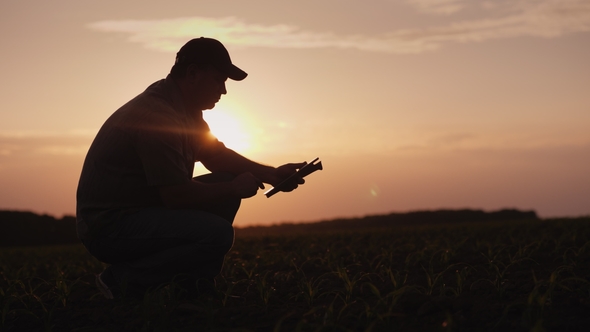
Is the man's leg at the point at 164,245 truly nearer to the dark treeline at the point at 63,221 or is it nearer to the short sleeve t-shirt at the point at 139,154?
the short sleeve t-shirt at the point at 139,154

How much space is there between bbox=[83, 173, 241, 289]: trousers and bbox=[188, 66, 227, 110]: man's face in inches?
32.2

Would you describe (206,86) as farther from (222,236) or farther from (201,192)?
(222,236)

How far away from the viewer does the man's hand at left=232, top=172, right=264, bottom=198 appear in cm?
407

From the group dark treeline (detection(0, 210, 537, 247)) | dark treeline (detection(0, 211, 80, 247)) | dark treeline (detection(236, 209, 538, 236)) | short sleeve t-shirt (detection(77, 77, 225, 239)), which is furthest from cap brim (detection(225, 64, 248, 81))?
dark treeline (detection(0, 211, 80, 247))

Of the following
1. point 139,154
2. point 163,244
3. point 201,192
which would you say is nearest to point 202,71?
point 139,154

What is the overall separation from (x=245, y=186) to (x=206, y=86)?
81 cm

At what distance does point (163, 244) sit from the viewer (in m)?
4.03

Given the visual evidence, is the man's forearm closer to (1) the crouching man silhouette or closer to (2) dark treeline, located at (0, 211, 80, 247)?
(1) the crouching man silhouette

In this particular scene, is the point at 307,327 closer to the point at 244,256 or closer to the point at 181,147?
the point at 181,147

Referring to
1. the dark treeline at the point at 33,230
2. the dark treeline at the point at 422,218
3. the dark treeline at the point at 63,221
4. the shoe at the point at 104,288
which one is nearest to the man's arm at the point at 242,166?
the shoe at the point at 104,288

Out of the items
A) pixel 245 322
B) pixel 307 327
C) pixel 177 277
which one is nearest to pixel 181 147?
pixel 177 277

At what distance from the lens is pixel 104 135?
4051 mm

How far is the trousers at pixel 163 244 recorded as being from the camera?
13.0ft

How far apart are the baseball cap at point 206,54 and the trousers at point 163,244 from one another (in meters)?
1.08
